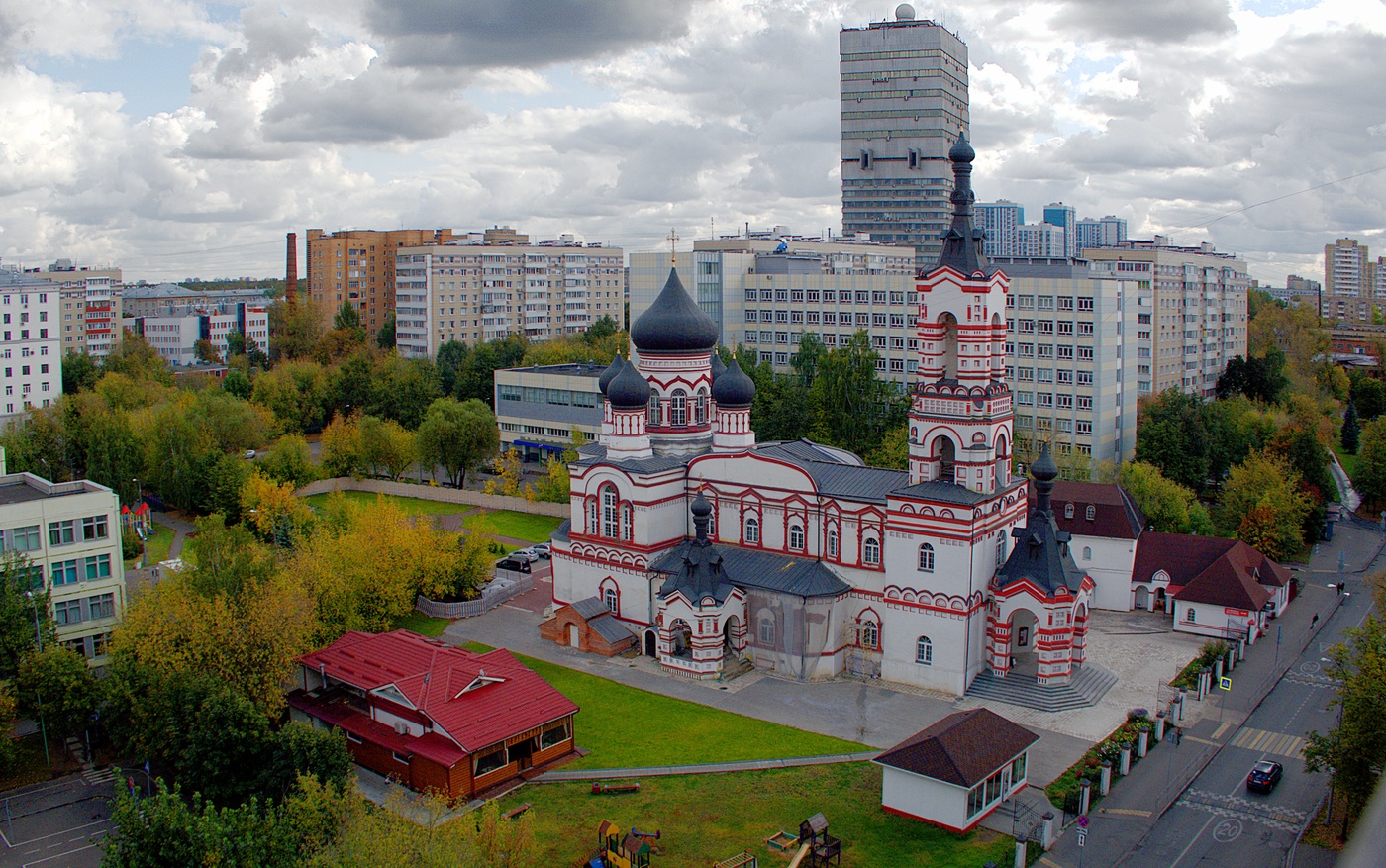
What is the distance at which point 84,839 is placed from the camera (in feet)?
94.9

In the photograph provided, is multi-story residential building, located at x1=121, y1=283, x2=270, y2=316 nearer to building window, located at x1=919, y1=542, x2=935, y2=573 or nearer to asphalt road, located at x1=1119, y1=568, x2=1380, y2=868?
building window, located at x1=919, y1=542, x2=935, y2=573

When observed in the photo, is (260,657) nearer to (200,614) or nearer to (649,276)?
(200,614)

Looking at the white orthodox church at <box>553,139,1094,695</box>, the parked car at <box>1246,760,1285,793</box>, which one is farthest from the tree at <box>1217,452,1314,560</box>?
the parked car at <box>1246,760,1285,793</box>

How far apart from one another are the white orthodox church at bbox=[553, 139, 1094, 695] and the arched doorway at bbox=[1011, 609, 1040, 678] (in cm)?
7

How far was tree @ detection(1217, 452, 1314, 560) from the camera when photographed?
168 ft

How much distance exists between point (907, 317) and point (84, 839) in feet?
174

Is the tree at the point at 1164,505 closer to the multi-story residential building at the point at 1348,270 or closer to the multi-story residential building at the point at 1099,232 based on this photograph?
the multi-story residential building at the point at 1099,232

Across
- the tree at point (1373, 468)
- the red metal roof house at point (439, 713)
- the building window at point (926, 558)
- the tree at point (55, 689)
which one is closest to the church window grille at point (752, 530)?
the building window at point (926, 558)

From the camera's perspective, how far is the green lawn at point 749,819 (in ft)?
90.7

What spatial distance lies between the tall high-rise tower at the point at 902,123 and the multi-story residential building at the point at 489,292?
96.8ft

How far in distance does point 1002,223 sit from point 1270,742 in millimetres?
124232

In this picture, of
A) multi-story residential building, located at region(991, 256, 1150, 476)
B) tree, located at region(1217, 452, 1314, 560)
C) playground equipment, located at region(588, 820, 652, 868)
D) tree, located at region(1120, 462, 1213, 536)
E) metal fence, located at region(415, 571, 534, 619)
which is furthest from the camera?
multi-story residential building, located at region(991, 256, 1150, 476)

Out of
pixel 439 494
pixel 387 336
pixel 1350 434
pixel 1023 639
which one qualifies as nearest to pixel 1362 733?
pixel 1023 639

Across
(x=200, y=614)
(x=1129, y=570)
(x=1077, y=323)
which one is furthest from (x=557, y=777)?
(x=1077, y=323)
